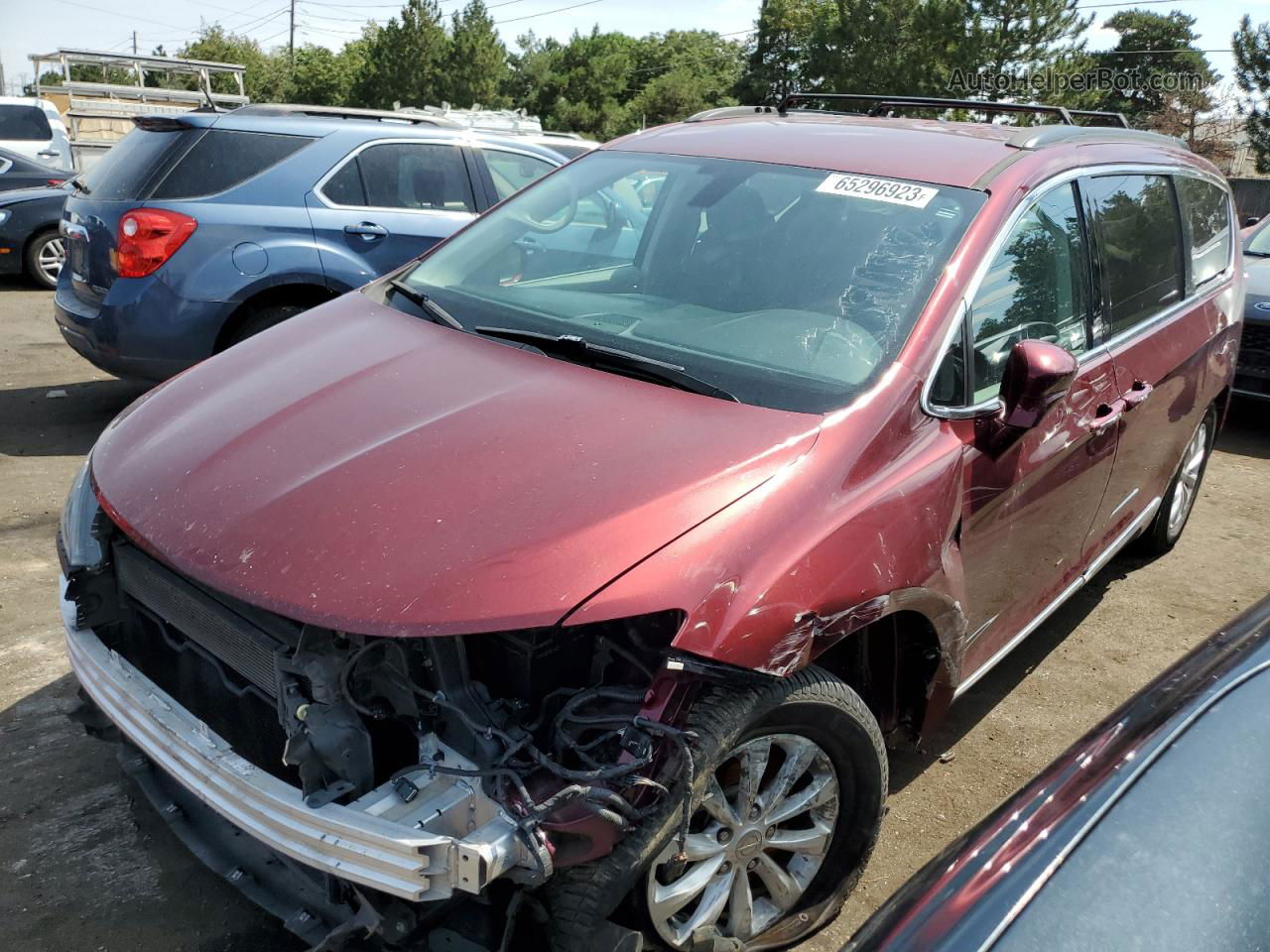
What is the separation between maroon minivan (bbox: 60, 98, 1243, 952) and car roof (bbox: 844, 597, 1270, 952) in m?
0.60

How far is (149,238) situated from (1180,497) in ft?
17.5

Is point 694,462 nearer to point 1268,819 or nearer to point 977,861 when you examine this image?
point 977,861

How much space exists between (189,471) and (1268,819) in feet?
7.29

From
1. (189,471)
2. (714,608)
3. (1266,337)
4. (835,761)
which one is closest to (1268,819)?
(714,608)

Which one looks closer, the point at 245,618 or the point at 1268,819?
the point at 1268,819

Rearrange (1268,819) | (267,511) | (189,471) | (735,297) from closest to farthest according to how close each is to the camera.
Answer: (1268,819)
(267,511)
(189,471)
(735,297)

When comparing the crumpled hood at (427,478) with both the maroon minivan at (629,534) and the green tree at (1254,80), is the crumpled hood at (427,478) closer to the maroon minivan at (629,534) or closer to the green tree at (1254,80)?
the maroon minivan at (629,534)

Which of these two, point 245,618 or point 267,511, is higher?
point 267,511

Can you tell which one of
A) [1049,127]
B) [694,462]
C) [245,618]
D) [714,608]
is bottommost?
[245,618]

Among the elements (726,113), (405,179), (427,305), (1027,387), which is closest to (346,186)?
(405,179)

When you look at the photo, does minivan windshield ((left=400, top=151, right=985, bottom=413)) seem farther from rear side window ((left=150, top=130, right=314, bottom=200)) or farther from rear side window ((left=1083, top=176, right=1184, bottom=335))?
rear side window ((left=150, top=130, right=314, bottom=200))

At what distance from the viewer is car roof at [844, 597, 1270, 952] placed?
55.2 inches

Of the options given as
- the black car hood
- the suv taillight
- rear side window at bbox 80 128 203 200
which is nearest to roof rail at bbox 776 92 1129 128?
the suv taillight

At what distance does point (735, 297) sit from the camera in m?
3.01
